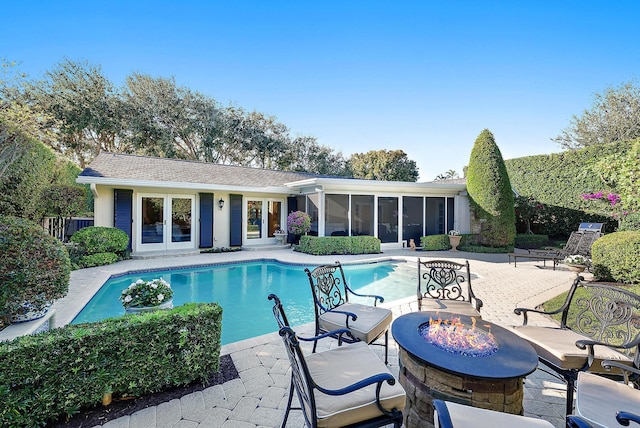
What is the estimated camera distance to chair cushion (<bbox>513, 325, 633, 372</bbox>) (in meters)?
2.40

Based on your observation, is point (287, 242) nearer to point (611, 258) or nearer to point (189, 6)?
point (189, 6)

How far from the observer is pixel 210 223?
11.7 metres

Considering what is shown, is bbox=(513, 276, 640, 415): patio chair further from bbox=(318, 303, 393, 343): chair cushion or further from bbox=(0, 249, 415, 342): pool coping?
bbox=(0, 249, 415, 342): pool coping

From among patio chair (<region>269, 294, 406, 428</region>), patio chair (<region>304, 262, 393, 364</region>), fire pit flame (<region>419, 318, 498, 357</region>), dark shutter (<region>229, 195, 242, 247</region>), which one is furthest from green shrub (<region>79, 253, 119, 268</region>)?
fire pit flame (<region>419, 318, 498, 357</region>)

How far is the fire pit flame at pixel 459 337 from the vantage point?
2227mm

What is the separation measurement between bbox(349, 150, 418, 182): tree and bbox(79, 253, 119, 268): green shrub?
21.8 meters

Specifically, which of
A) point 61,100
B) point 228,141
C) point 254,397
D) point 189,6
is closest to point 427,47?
point 189,6

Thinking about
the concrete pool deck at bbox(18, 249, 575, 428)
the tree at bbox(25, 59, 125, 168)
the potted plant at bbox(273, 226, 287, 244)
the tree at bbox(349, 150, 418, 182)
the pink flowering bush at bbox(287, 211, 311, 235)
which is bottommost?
the concrete pool deck at bbox(18, 249, 575, 428)

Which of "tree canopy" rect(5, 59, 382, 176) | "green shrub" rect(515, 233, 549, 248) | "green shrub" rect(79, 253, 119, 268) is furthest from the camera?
"tree canopy" rect(5, 59, 382, 176)

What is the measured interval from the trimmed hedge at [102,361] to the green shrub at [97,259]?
24.1ft

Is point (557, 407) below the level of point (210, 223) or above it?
below

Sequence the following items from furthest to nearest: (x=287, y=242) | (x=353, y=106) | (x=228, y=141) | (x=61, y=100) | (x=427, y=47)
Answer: (x=228, y=141)
(x=61, y=100)
(x=353, y=106)
(x=287, y=242)
(x=427, y=47)

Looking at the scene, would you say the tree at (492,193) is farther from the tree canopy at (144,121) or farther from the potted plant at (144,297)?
the tree canopy at (144,121)

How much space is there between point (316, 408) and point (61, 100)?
24064mm
